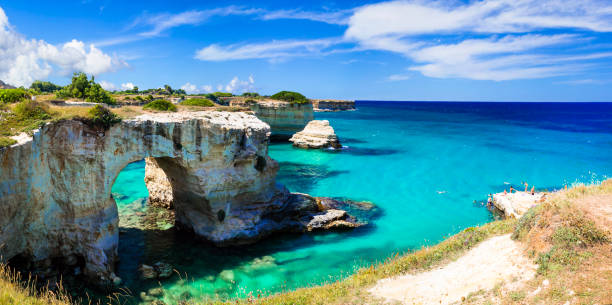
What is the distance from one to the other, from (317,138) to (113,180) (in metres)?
37.2

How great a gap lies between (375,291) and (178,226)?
13.0m

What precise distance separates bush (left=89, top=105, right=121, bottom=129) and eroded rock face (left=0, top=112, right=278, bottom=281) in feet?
0.84

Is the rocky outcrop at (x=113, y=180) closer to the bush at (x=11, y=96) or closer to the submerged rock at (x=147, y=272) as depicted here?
the submerged rock at (x=147, y=272)

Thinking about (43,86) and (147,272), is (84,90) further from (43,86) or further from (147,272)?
(43,86)

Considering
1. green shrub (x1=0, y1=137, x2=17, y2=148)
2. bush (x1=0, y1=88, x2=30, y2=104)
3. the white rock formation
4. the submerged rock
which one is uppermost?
bush (x1=0, y1=88, x2=30, y2=104)

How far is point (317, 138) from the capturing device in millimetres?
49344

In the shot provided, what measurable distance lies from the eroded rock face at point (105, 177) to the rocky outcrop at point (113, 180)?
34 mm

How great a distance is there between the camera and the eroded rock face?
36.4ft

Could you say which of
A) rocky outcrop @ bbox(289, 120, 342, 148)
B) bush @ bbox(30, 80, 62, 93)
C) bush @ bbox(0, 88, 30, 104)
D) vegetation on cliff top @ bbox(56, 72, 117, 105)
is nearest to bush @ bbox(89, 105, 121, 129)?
bush @ bbox(0, 88, 30, 104)

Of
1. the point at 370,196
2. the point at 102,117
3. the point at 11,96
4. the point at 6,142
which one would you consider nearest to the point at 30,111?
the point at 6,142

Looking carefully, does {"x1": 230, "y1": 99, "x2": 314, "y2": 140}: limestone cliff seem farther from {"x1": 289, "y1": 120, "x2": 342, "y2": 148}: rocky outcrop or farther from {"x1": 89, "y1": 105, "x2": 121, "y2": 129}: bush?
{"x1": 89, "y1": 105, "x2": 121, "y2": 129}: bush

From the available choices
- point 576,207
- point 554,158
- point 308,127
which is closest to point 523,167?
point 554,158

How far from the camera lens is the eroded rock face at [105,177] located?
36.4ft

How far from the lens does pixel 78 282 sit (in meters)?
12.7
